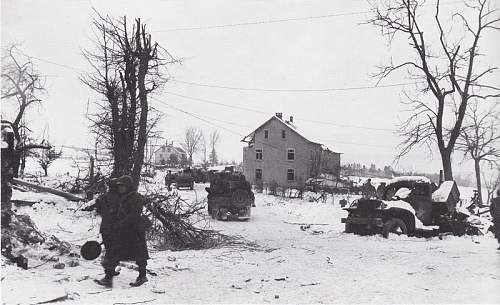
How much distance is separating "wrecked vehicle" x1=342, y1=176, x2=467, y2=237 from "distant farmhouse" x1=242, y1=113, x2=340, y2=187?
35963mm

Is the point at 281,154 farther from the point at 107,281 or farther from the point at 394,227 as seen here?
the point at 107,281

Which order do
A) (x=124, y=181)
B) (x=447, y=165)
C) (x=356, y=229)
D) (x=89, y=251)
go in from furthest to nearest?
(x=447, y=165), (x=356, y=229), (x=89, y=251), (x=124, y=181)

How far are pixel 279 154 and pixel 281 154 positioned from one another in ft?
0.80

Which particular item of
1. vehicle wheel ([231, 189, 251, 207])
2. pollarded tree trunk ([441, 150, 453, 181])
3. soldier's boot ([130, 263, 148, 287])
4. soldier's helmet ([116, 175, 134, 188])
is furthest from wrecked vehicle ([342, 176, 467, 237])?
soldier's helmet ([116, 175, 134, 188])

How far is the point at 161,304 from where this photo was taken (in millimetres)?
5949

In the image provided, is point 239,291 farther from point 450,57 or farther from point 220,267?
point 450,57

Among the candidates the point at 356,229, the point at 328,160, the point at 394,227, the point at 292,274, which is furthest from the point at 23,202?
the point at 328,160

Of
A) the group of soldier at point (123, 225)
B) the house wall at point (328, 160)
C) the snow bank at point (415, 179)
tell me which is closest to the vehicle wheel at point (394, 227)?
the snow bank at point (415, 179)

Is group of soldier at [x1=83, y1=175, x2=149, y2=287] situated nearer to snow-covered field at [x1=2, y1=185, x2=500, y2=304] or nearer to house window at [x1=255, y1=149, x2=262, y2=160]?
snow-covered field at [x1=2, y1=185, x2=500, y2=304]

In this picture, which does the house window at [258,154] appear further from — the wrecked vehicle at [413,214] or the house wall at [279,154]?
the wrecked vehicle at [413,214]

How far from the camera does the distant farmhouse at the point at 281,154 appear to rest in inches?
2056

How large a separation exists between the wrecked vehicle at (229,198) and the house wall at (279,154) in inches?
1282

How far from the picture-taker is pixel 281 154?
5319cm

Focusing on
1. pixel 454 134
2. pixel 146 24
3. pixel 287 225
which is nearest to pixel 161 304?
pixel 146 24
